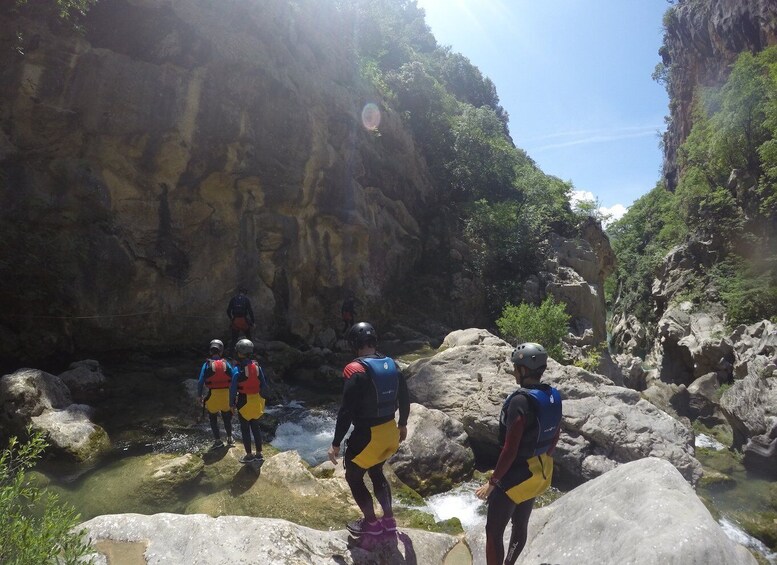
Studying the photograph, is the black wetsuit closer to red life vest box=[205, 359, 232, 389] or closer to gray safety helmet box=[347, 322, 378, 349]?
gray safety helmet box=[347, 322, 378, 349]

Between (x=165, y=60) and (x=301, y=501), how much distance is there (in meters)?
13.6

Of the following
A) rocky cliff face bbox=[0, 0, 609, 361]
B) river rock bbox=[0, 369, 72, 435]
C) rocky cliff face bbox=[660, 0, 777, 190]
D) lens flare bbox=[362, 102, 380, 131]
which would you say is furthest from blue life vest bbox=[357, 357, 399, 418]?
rocky cliff face bbox=[660, 0, 777, 190]

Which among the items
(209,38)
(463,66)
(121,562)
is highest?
(463,66)

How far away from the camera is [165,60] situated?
1363 centimetres

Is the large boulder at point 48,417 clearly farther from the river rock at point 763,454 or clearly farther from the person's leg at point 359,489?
the river rock at point 763,454

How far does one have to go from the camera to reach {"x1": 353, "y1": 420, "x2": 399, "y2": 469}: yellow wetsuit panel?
4.17 metres

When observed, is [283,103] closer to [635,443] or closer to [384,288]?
[384,288]

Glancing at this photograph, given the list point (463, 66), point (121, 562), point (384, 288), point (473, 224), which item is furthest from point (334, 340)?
point (463, 66)

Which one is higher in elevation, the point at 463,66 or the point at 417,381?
the point at 463,66

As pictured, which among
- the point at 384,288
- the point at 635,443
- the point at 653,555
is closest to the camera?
the point at 653,555

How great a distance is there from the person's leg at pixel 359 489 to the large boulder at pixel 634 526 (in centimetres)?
156

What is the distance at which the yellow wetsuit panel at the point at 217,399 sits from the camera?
7.47m

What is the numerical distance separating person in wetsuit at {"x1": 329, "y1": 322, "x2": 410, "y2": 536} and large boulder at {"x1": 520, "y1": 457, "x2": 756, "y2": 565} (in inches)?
63.4

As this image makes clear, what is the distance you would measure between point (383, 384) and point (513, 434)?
1.21 meters
